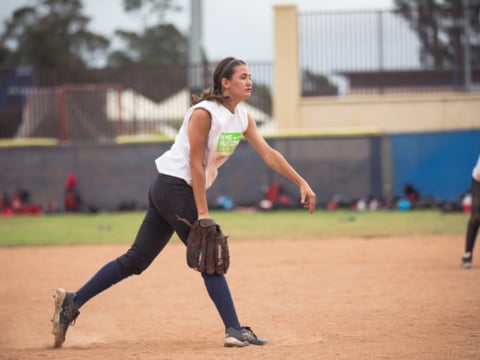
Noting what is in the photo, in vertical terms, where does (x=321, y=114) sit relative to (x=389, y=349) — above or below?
above

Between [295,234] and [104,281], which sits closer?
[104,281]

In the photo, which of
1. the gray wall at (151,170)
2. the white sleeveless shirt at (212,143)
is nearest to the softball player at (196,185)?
the white sleeveless shirt at (212,143)

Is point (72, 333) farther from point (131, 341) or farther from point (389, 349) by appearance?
point (389, 349)

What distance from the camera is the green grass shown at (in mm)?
14305

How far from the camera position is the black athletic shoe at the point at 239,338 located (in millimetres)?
5652

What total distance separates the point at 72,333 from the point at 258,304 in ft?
6.05

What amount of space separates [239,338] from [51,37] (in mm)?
46438

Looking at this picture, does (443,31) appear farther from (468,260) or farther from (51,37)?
(51,37)

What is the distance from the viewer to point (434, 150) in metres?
20.3

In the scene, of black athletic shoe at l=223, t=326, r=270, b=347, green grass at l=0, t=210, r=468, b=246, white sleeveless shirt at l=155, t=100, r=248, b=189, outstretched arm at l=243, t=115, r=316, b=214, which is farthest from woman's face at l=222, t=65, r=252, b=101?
green grass at l=0, t=210, r=468, b=246

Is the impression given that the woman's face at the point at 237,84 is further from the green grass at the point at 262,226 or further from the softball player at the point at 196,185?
the green grass at the point at 262,226

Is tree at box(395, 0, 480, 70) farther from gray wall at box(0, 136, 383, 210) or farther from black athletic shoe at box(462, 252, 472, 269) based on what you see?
black athletic shoe at box(462, 252, 472, 269)

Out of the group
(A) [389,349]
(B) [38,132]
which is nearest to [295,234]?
(A) [389,349]


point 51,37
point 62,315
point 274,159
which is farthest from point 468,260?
point 51,37
